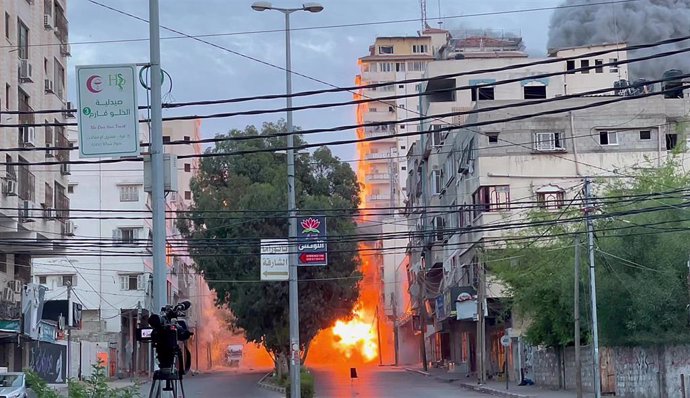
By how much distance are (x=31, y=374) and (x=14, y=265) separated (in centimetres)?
3439

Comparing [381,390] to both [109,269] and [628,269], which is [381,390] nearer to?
[628,269]

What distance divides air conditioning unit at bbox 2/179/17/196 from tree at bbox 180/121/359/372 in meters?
14.0

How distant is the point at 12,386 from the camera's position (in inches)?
1375

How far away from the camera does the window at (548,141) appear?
Result: 6175 cm

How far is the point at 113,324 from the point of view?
3228 inches

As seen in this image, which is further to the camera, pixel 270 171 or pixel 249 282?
pixel 270 171

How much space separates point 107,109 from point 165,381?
495cm

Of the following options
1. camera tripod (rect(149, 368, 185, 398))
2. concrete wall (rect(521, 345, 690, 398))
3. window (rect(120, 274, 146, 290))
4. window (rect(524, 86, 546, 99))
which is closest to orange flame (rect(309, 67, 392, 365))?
window (rect(120, 274, 146, 290))

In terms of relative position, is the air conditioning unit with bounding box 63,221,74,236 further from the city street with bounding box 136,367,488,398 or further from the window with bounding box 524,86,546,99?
the window with bounding box 524,86,546,99

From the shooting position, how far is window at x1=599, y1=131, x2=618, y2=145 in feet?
202

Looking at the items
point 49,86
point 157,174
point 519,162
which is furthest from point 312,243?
point 519,162

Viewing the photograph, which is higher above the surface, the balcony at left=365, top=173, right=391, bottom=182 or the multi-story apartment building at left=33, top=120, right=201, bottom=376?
the balcony at left=365, top=173, right=391, bottom=182

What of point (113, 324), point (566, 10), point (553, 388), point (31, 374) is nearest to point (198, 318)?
point (113, 324)

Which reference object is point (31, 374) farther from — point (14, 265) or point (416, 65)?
point (416, 65)
